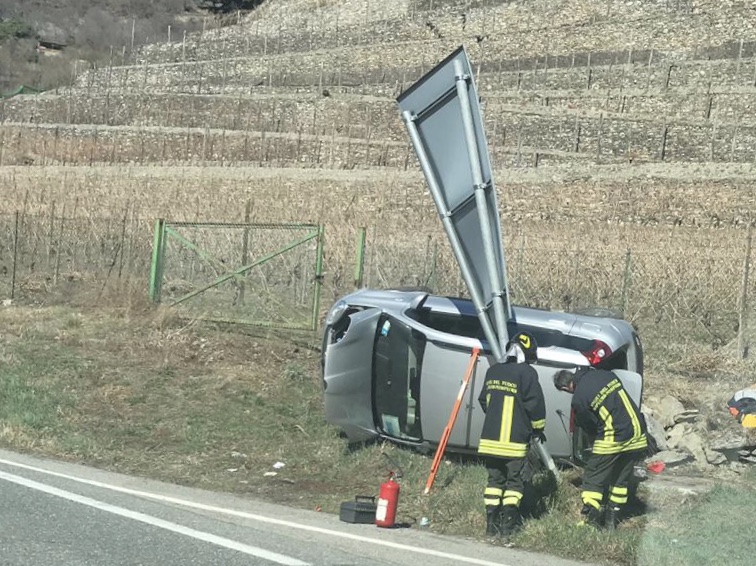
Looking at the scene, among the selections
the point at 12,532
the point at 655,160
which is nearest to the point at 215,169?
the point at 655,160

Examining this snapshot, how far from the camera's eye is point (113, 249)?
20547mm

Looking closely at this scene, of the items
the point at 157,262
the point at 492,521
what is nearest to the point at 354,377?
the point at 492,521

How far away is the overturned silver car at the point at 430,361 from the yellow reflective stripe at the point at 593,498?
2.93 ft

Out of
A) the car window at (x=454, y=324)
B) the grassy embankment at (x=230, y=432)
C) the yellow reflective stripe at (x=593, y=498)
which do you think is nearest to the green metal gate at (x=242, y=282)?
the grassy embankment at (x=230, y=432)

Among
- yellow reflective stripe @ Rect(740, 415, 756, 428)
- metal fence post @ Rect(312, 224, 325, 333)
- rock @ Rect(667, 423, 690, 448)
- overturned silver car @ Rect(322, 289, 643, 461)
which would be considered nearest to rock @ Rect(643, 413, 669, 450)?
rock @ Rect(667, 423, 690, 448)

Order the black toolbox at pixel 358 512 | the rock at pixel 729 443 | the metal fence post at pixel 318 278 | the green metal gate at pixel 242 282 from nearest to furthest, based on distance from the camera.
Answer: the black toolbox at pixel 358 512, the rock at pixel 729 443, the metal fence post at pixel 318 278, the green metal gate at pixel 242 282

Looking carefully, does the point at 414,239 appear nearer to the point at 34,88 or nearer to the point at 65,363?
the point at 65,363

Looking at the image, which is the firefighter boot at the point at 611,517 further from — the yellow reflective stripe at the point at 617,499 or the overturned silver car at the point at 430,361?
the overturned silver car at the point at 430,361

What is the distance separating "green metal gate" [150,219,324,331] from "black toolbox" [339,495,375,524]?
21.3 feet

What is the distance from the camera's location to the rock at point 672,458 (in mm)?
9859

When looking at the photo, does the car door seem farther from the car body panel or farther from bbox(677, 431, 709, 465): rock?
bbox(677, 431, 709, 465): rock

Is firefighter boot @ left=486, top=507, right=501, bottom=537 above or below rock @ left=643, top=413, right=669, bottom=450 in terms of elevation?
below

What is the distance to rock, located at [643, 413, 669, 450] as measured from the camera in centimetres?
1054

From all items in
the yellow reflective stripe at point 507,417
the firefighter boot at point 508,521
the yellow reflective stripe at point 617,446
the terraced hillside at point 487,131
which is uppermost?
the terraced hillside at point 487,131
